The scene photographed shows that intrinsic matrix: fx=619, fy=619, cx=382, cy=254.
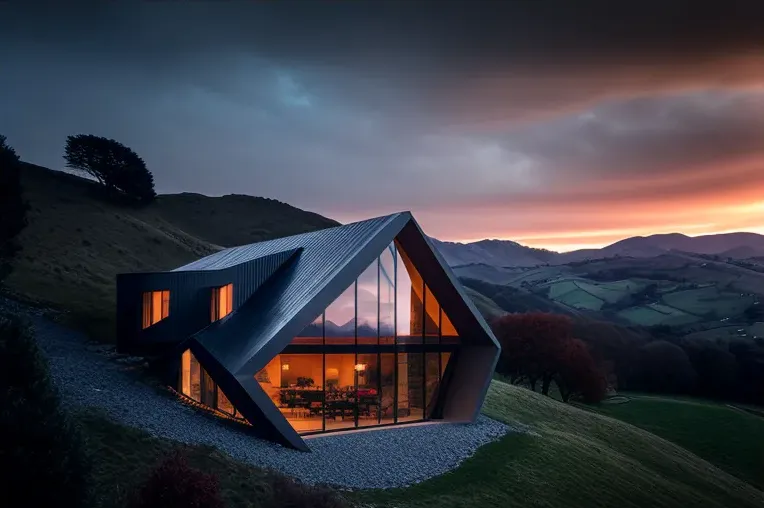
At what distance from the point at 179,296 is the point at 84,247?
3274cm

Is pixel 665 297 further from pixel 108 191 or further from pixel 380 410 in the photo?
pixel 380 410

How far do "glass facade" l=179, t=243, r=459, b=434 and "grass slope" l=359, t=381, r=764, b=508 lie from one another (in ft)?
11.9

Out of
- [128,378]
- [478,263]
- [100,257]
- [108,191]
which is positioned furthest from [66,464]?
[478,263]

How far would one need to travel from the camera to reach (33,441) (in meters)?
9.56

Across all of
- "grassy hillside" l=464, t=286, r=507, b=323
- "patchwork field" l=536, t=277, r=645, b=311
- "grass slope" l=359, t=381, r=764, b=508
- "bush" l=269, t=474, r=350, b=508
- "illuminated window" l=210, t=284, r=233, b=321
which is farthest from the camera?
"patchwork field" l=536, t=277, r=645, b=311

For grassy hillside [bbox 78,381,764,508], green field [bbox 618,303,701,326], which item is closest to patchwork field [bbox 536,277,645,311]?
green field [bbox 618,303,701,326]

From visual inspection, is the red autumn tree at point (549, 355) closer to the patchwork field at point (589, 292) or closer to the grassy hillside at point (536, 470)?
the grassy hillside at point (536, 470)

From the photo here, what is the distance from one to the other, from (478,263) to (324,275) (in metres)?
180

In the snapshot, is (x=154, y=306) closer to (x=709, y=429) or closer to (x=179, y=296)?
(x=179, y=296)

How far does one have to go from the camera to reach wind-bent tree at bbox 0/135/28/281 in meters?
27.9

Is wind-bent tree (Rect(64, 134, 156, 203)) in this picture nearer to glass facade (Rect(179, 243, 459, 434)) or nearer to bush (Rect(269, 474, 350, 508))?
glass facade (Rect(179, 243, 459, 434))

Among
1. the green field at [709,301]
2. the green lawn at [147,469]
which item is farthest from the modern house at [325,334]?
the green field at [709,301]

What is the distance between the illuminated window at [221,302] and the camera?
75.1 feet

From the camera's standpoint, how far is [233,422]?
18500 millimetres
